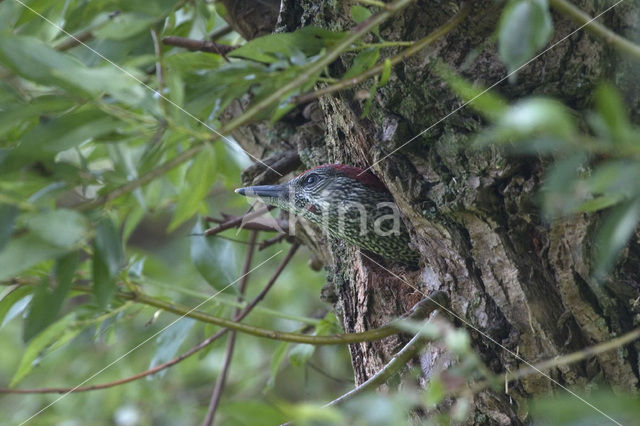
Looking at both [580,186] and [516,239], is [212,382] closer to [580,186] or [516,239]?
[516,239]

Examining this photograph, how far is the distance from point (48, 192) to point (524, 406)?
150cm

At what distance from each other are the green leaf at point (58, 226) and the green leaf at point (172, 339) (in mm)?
1569

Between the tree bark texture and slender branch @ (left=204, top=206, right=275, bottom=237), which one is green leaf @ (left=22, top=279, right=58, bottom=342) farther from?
slender branch @ (left=204, top=206, right=275, bottom=237)

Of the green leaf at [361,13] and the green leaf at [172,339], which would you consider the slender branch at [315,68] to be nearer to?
the green leaf at [361,13]

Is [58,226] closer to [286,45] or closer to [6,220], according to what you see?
[6,220]

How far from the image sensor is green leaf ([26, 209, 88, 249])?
60.3 inches

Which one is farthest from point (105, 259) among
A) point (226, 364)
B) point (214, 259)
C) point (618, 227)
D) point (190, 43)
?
point (226, 364)

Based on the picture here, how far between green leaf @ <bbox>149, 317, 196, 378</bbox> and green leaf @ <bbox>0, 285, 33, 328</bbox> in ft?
2.22

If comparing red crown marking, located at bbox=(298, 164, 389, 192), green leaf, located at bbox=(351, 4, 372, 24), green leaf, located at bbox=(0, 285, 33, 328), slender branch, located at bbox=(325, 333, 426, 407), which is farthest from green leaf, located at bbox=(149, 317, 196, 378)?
green leaf, located at bbox=(351, 4, 372, 24)

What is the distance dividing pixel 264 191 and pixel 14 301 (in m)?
1.12

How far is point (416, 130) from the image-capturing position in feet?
7.87

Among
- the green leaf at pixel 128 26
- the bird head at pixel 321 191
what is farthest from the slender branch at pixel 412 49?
the bird head at pixel 321 191

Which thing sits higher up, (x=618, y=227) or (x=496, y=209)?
(x=496, y=209)

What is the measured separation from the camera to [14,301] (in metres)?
2.53
